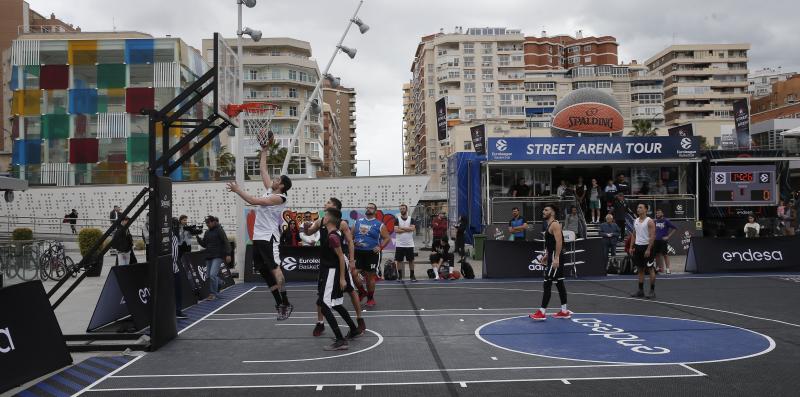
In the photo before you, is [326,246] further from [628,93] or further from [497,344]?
[628,93]

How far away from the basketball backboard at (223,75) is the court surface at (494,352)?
3.61 meters

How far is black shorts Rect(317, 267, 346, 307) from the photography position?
8.52 m

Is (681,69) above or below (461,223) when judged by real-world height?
above

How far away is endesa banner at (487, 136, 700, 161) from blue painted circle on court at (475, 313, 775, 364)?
16.2 m

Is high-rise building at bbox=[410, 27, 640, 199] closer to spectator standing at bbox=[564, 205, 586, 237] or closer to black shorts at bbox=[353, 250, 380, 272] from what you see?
spectator standing at bbox=[564, 205, 586, 237]

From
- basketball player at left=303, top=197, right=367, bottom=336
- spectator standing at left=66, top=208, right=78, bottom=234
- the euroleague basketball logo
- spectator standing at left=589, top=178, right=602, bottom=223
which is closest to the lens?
basketball player at left=303, top=197, right=367, bottom=336

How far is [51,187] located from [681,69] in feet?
312

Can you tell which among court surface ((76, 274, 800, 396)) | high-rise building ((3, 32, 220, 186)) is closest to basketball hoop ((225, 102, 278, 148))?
court surface ((76, 274, 800, 396))

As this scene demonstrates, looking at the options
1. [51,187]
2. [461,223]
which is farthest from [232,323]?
[51,187]

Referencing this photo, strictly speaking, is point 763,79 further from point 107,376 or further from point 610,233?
point 107,376

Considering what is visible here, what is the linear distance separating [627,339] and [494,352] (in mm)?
2072

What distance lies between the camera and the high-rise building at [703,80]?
99731mm

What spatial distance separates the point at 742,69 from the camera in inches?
3999

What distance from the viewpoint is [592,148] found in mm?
26781
